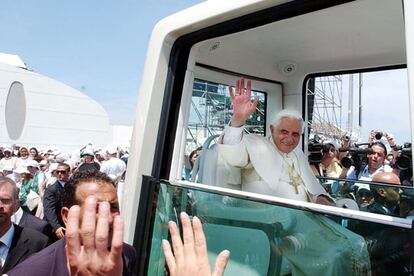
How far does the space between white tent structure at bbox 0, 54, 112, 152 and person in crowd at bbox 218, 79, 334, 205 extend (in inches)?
826

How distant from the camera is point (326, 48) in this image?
271cm

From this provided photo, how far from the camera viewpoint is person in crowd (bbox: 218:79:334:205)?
88.4 inches

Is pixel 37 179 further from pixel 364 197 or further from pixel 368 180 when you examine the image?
pixel 364 197

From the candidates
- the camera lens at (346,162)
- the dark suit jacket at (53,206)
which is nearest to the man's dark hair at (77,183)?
the camera lens at (346,162)

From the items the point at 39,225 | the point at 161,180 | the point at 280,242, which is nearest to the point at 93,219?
the point at 280,242

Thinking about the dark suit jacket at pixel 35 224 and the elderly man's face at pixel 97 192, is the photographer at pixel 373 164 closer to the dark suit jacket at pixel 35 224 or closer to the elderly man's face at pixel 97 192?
the dark suit jacket at pixel 35 224

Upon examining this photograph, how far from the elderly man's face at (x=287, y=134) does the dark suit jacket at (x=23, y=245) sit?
6.38 feet

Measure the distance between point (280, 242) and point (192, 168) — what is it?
975 millimetres

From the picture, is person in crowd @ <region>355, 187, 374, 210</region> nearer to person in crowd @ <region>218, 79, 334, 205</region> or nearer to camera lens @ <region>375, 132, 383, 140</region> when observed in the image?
person in crowd @ <region>218, 79, 334, 205</region>

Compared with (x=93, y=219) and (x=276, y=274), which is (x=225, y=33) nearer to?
(x=276, y=274)

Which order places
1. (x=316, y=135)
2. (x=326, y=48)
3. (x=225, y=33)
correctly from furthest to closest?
(x=316, y=135), (x=326, y=48), (x=225, y=33)

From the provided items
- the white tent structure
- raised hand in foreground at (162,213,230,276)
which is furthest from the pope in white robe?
the white tent structure

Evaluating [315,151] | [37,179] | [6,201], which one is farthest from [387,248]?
[37,179]

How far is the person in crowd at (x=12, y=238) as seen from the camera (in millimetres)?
3189
